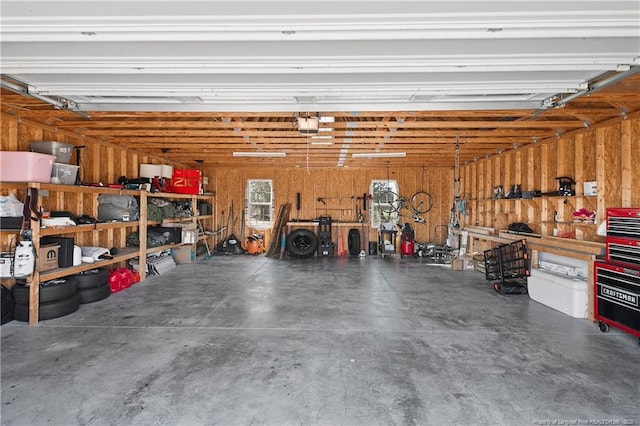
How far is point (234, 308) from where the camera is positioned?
426 centimetres

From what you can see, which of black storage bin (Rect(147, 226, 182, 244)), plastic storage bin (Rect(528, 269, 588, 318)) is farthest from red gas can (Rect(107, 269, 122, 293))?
plastic storage bin (Rect(528, 269, 588, 318))

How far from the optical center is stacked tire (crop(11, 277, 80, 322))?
3736 mm

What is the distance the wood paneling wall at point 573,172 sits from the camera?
13.0 ft

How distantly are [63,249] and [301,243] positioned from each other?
5568 millimetres

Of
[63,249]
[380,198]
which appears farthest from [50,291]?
[380,198]

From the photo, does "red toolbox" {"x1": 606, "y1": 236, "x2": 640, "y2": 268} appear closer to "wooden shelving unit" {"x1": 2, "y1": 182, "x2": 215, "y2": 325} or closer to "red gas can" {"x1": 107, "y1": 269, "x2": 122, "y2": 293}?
"wooden shelving unit" {"x1": 2, "y1": 182, "x2": 215, "y2": 325}

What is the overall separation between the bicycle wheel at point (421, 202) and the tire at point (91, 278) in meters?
7.87

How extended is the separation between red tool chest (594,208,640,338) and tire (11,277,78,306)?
6.41m

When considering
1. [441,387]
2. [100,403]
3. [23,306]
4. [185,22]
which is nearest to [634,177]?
[441,387]

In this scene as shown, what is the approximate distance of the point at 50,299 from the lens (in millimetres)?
3867

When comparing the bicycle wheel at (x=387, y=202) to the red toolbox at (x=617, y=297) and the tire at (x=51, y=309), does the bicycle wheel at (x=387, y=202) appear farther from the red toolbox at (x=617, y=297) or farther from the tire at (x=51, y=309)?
the tire at (x=51, y=309)

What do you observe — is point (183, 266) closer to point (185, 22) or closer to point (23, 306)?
point (23, 306)

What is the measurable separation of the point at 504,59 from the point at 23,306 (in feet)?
18.1

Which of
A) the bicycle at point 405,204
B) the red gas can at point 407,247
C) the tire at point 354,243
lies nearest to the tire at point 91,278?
the tire at point 354,243
